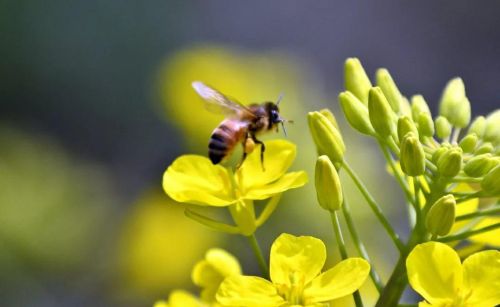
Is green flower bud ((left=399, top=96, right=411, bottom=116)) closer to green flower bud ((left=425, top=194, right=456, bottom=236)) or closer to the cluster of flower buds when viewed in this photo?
the cluster of flower buds

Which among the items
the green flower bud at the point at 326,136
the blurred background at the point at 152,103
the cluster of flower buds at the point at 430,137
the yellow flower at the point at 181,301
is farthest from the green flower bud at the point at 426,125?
the blurred background at the point at 152,103

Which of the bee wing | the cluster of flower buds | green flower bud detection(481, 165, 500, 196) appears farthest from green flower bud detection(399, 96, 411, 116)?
the bee wing

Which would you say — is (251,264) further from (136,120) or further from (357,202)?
(136,120)

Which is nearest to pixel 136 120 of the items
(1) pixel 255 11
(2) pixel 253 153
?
(1) pixel 255 11

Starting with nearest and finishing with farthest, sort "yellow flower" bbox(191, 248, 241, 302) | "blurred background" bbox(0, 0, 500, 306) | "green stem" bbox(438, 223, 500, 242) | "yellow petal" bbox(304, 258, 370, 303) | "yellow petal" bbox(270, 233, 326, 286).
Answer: "yellow petal" bbox(304, 258, 370, 303) → "yellow petal" bbox(270, 233, 326, 286) → "green stem" bbox(438, 223, 500, 242) → "yellow flower" bbox(191, 248, 241, 302) → "blurred background" bbox(0, 0, 500, 306)

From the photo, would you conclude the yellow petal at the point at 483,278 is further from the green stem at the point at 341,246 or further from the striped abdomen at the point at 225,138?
the striped abdomen at the point at 225,138
